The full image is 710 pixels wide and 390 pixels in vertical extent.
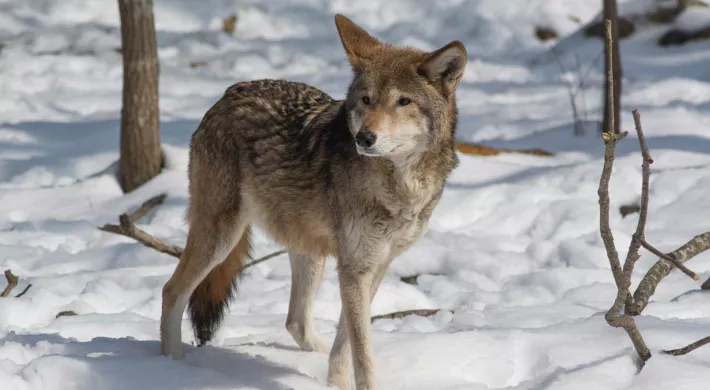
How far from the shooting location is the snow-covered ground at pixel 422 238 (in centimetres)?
395

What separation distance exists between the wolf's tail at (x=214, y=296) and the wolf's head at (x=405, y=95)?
1175 mm

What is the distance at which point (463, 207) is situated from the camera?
7328 mm

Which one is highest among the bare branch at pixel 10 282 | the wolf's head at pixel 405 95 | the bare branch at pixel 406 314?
the wolf's head at pixel 405 95

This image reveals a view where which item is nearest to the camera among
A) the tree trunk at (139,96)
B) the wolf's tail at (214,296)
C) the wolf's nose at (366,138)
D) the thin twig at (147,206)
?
the wolf's nose at (366,138)

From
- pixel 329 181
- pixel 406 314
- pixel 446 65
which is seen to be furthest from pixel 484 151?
pixel 446 65

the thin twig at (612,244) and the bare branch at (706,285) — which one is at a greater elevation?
the thin twig at (612,244)

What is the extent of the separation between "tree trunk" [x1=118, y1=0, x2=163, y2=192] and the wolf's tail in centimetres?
365

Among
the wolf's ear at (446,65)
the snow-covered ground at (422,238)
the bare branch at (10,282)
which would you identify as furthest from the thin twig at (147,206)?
the wolf's ear at (446,65)

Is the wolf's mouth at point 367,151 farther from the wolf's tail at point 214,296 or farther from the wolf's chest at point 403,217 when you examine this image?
the wolf's tail at point 214,296

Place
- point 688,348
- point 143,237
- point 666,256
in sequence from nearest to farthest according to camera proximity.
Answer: point 666,256
point 688,348
point 143,237

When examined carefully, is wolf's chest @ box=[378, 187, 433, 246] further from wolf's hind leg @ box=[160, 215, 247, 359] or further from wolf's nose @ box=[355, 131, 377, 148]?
wolf's hind leg @ box=[160, 215, 247, 359]

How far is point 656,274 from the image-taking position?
12.4ft

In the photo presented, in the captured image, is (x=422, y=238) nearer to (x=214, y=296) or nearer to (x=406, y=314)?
(x=406, y=314)

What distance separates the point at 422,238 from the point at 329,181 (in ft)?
9.43
